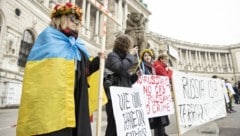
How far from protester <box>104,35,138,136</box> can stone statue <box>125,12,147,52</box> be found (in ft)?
13.6

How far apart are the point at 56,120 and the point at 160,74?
9.71 ft

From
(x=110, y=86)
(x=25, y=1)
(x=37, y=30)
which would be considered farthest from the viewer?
(x=37, y=30)

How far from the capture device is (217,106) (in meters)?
6.31

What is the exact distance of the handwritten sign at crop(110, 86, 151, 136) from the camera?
8.32ft

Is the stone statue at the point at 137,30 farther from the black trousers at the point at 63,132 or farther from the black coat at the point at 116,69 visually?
the black trousers at the point at 63,132

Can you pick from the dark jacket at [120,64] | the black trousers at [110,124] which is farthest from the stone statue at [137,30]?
the black trousers at [110,124]

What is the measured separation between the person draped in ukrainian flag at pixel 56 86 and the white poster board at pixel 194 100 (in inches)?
98.9

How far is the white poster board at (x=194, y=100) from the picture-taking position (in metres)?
4.18

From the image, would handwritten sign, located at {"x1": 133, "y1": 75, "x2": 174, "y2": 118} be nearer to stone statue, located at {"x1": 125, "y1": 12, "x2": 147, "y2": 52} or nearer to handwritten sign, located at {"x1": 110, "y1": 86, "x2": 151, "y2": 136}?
handwritten sign, located at {"x1": 110, "y1": 86, "x2": 151, "y2": 136}

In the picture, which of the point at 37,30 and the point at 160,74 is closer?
the point at 160,74

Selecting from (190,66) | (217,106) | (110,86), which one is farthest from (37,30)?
(190,66)

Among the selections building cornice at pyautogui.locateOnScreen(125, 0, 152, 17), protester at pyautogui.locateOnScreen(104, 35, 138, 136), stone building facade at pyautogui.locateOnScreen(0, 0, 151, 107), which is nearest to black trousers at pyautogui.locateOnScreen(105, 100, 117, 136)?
protester at pyautogui.locateOnScreen(104, 35, 138, 136)

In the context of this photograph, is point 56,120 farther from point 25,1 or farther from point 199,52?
point 199,52

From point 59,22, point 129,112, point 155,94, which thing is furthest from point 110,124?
point 155,94
